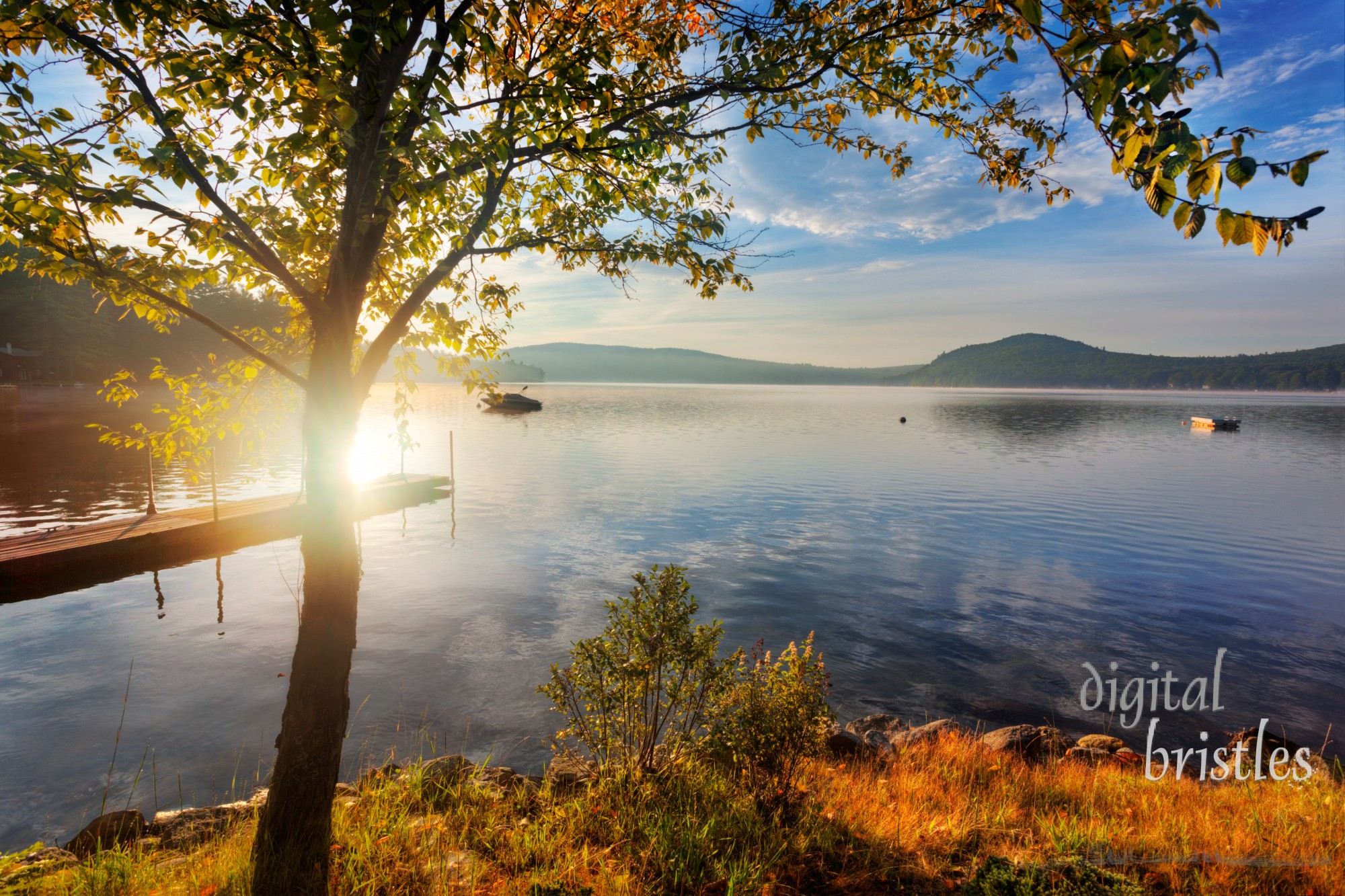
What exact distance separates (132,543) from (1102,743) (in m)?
23.7

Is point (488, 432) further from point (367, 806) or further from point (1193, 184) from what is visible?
point (1193, 184)

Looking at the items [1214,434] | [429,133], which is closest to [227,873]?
[429,133]

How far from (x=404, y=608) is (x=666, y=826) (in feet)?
41.3

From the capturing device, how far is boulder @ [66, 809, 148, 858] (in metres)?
6.14

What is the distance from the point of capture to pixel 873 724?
32.2 feet

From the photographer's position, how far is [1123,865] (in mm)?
4473

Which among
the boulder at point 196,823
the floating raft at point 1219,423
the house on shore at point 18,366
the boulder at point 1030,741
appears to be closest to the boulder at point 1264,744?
the boulder at point 1030,741

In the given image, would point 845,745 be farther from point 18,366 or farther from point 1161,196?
point 18,366

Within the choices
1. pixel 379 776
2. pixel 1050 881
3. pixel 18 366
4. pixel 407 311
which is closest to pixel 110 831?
pixel 379 776

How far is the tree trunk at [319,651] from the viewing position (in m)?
4.26

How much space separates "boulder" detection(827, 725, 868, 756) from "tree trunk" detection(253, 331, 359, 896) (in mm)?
6349

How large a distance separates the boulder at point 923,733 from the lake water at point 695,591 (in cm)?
116

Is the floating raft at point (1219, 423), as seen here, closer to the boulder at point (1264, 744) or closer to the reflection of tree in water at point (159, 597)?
the boulder at point (1264, 744)

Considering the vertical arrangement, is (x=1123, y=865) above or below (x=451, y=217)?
below
